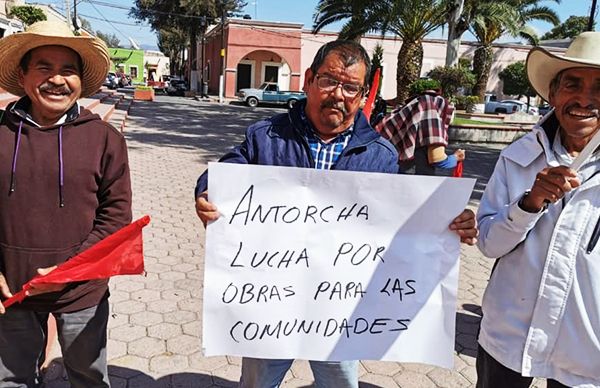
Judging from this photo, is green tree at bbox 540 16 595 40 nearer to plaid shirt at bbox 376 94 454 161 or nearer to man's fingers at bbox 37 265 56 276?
plaid shirt at bbox 376 94 454 161

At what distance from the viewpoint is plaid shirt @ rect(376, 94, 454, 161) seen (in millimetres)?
4086

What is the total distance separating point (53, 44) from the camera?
1.85m

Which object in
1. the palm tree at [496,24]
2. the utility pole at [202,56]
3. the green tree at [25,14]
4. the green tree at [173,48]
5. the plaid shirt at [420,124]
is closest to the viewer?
the plaid shirt at [420,124]

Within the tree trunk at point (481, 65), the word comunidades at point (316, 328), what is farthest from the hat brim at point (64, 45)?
the tree trunk at point (481, 65)

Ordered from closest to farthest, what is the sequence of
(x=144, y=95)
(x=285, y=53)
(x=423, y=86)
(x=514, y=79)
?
(x=423, y=86)
(x=144, y=95)
(x=285, y=53)
(x=514, y=79)

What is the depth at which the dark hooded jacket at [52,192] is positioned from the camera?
5.96ft

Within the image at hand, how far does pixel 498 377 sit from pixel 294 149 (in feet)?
3.63

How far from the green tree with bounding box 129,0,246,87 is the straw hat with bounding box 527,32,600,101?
1558 inches

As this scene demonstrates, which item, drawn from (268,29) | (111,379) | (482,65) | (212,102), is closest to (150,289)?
(111,379)

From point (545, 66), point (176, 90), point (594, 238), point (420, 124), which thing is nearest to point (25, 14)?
point (176, 90)

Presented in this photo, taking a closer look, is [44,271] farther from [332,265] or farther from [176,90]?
[176,90]

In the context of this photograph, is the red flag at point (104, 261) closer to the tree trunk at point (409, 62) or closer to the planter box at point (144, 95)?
the tree trunk at point (409, 62)

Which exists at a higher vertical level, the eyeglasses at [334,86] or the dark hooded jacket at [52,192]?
the eyeglasses at [334,86]

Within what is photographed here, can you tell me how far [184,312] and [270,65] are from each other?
33.6 m
